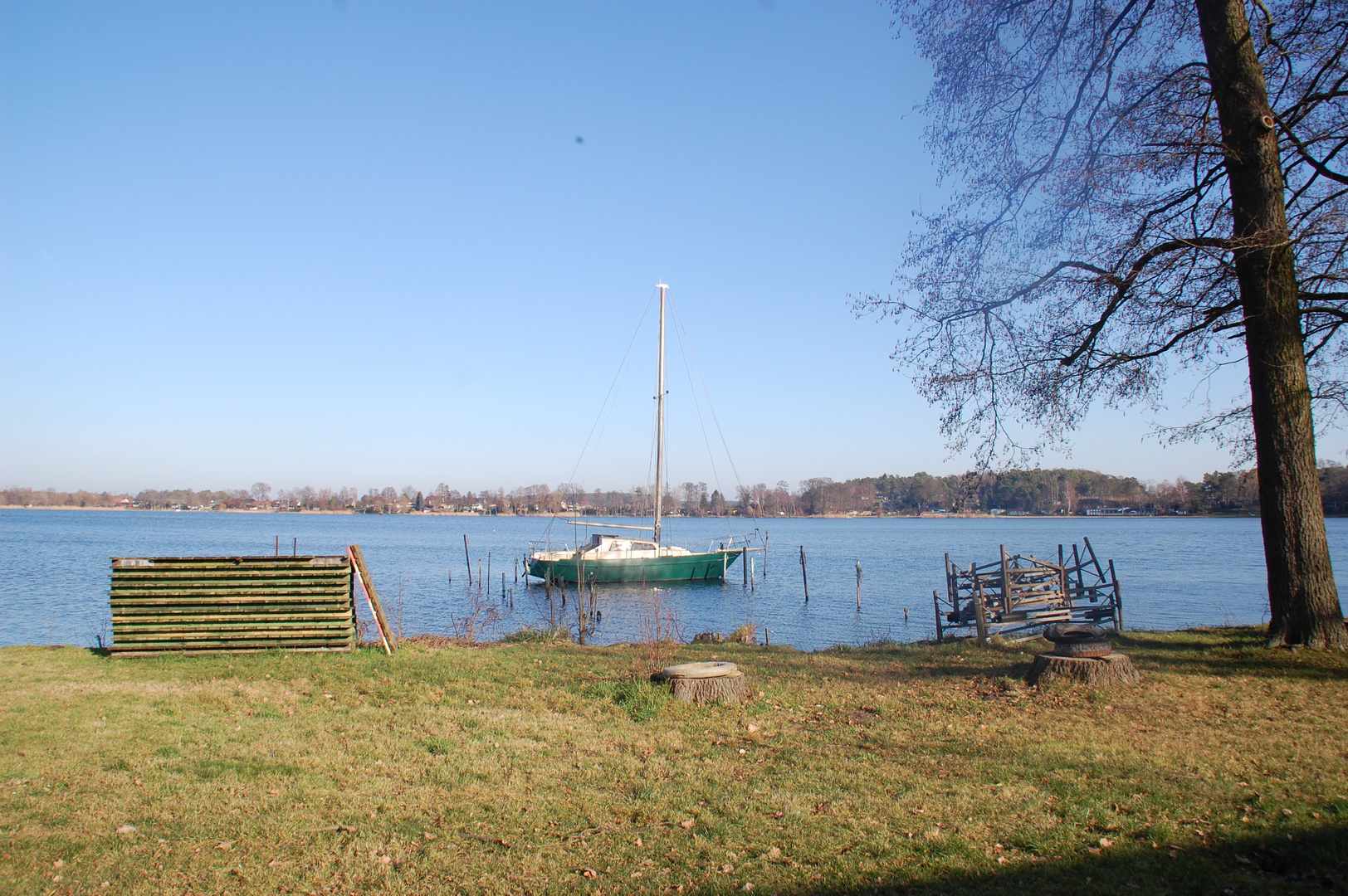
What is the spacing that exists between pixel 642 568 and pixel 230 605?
109 feet

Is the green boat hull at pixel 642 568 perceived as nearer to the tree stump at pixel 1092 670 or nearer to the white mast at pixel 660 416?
the white mast at pixel 660 416

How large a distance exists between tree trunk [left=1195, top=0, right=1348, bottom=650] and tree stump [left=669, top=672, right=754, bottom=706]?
21.5ft

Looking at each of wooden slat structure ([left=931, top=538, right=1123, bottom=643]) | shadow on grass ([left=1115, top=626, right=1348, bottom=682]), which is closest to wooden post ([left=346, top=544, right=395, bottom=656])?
shadow on grass ([left=1115, top=626, right=1348, bottom=682])

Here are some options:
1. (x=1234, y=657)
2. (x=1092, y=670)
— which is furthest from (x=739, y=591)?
(x=1092, y=670)

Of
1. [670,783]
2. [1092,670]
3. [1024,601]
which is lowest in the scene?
[1024,601]

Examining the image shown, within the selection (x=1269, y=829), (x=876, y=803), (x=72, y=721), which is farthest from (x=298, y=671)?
(x=1269, y=829)

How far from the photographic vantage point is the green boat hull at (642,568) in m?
43.3

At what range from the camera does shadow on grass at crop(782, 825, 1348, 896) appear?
4.15 meters

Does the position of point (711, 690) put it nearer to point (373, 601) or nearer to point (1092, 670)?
point (1092, 670)

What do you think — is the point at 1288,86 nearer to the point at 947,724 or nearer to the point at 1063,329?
the point at 1063,329

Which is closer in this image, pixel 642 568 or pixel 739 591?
pixel 642 568

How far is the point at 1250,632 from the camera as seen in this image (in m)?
11.2

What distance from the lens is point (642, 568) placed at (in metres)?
43.7

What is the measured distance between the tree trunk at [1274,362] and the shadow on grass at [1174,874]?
6402 mm
